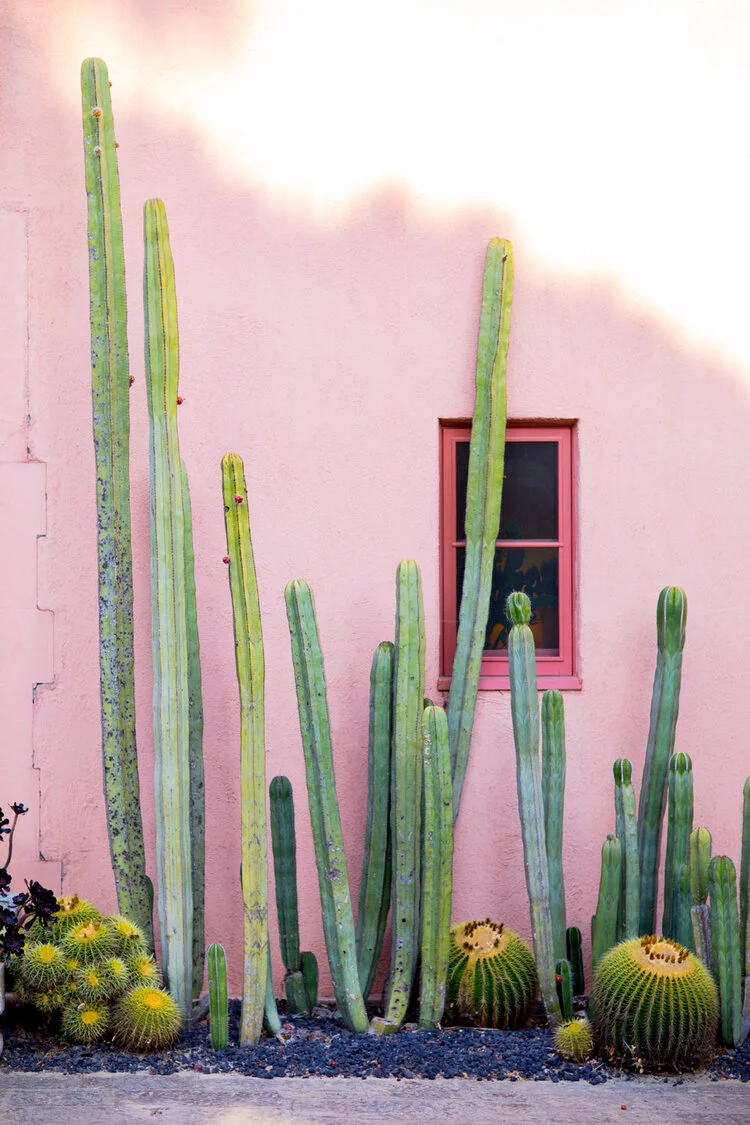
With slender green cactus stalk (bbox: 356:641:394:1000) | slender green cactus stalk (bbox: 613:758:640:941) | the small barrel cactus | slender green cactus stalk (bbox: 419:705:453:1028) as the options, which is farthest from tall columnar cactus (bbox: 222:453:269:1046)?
slender green cactus stalk (bbox: 613:758:640:941)

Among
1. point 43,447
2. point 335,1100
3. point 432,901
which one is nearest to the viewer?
point 335,1100

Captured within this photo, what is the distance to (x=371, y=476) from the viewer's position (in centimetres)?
439

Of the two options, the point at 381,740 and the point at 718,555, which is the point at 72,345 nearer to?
the point at 381,740

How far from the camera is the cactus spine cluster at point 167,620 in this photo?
3.76 metres

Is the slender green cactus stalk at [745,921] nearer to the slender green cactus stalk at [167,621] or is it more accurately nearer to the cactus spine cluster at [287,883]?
the cactus spine cluster at [287,883]

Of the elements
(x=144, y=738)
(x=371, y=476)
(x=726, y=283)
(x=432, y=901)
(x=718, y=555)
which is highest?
(x=726, y=283)

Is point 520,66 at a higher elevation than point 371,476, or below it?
higher

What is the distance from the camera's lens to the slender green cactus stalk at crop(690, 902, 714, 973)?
382cm

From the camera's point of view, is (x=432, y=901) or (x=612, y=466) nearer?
(x=432, y=901)

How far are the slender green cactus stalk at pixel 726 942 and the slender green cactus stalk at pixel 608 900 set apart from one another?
1.00ft

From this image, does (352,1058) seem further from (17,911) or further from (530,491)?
(530,491)

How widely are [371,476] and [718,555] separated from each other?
Result: 4.58 ft

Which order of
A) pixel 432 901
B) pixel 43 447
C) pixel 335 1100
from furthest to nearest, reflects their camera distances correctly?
1. pixel 43 447
2. pixel 432 901
3. pixel 335 1100

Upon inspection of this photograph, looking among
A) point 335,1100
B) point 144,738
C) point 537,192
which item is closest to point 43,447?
point 144,738
